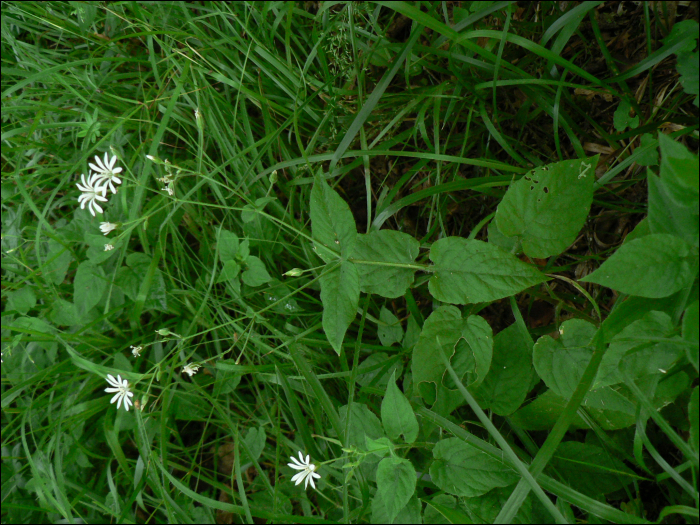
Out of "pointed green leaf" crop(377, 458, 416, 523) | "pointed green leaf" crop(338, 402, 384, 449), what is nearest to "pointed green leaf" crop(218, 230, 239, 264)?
"pointed green leaf" crop(338, 402, 384, 449)

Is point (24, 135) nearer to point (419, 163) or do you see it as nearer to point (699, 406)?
point (419, 163)

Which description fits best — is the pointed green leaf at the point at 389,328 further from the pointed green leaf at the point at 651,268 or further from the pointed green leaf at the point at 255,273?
the pointed green leaf at the point at 651,268

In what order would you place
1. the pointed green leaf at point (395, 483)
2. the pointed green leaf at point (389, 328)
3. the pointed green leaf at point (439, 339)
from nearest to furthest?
the pointed green leaf at point (395, 483) → the pointed green leaf at point (439, 339) → the pointed green leaf at point (389, 328)

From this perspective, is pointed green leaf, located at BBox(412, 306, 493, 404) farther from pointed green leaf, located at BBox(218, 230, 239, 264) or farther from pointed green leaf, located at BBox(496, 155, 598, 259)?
pointed green leaf, located at BBox(218, 230, 239, 264)

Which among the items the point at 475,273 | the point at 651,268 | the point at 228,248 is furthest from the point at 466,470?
the point at 228,248

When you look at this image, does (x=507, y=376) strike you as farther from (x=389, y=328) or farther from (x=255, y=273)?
(x=255, y=273)

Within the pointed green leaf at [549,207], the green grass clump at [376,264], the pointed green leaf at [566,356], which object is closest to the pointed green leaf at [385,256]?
the green grass clump at [376,264]
